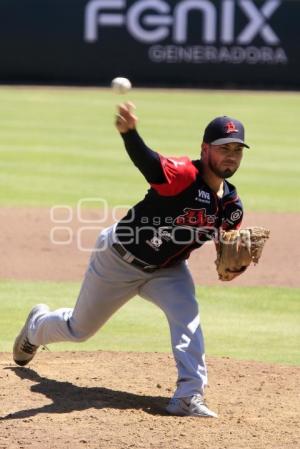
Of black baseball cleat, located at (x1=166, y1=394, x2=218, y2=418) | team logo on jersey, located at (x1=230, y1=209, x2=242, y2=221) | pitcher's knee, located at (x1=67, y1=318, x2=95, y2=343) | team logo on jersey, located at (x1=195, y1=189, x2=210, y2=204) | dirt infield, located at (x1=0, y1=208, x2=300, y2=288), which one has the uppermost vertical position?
team logo on jersey, located at (x1=195, y1=189, x2=210, y2=204)

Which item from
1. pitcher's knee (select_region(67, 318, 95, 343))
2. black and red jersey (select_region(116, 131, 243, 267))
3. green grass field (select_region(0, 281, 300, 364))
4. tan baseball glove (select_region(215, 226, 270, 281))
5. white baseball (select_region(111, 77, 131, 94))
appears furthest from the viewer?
green grass field (select_region(0, 281, 300, 364))

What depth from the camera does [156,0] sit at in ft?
75.6

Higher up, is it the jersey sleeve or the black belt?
the jersey sleeve

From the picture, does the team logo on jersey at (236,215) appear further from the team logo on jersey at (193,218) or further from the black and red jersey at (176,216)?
the team logo on jersey at (193,218)

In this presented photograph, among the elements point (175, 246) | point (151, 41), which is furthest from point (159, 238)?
point (151, 41)

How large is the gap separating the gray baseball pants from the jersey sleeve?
574 mm

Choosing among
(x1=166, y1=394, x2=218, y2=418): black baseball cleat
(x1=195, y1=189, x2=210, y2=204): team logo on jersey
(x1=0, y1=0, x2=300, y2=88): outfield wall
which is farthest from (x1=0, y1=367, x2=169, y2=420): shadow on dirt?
(x1=0, y1=0, x2=300, y2=88): outfield wall

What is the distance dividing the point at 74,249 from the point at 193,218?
475cm

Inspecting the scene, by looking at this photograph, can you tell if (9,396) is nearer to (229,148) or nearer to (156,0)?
(229,148)

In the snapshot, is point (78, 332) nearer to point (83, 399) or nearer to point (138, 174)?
point (83, 399)

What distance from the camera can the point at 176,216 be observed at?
5.53m

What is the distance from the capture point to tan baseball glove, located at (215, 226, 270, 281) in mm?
5676

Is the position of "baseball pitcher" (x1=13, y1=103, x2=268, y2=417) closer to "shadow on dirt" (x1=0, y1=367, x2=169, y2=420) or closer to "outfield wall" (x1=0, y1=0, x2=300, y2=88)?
"shadow on dirt" (x1=0, y1=367, x2=169, y2=420)

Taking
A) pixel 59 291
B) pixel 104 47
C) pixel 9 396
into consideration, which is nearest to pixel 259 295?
pixel 59 291
